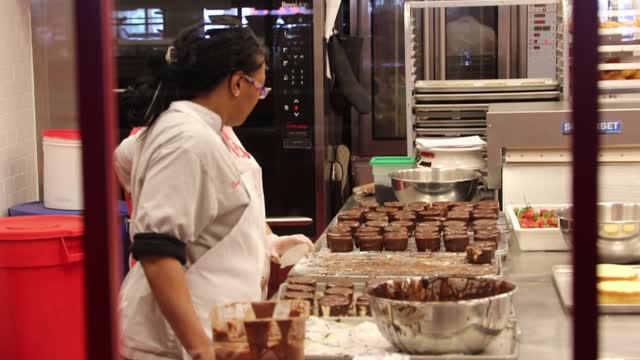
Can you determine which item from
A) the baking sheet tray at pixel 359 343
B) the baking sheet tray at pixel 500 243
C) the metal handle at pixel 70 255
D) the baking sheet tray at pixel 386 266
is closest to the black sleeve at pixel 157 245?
the baking sheet tray at pixel 359 343

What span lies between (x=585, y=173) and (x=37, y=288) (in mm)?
2716

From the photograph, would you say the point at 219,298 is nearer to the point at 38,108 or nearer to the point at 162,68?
the point at 162,68

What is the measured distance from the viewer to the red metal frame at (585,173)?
818 mm

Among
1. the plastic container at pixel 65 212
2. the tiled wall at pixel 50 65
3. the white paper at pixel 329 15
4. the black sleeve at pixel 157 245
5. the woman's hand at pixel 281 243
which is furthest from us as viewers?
the white paper at pixel 329 15

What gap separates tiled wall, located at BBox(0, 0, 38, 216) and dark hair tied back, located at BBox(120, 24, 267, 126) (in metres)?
1.83

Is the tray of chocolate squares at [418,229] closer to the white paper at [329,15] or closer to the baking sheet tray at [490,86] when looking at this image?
the baking sheet tray at [490,86]

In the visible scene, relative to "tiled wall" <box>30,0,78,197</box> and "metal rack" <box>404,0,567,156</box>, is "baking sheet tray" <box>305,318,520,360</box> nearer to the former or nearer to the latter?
"metal rack" <box>404,0,567,156</box>

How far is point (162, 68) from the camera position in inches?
88.4

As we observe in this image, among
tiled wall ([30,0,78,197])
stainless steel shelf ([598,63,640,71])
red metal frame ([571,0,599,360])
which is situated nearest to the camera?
red metal frame ([571,0,599,360])

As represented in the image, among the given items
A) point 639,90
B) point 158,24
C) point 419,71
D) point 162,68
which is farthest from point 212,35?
point 419,71

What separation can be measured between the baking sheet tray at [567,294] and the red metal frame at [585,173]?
3.17ft

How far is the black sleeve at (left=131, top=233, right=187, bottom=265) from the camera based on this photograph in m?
1.94

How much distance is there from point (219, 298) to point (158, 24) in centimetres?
249

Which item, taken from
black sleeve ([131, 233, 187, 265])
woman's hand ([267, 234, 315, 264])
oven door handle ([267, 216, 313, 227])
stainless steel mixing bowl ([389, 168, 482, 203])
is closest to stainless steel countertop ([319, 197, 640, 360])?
woman's hand ([267, 234, 315, 264])
